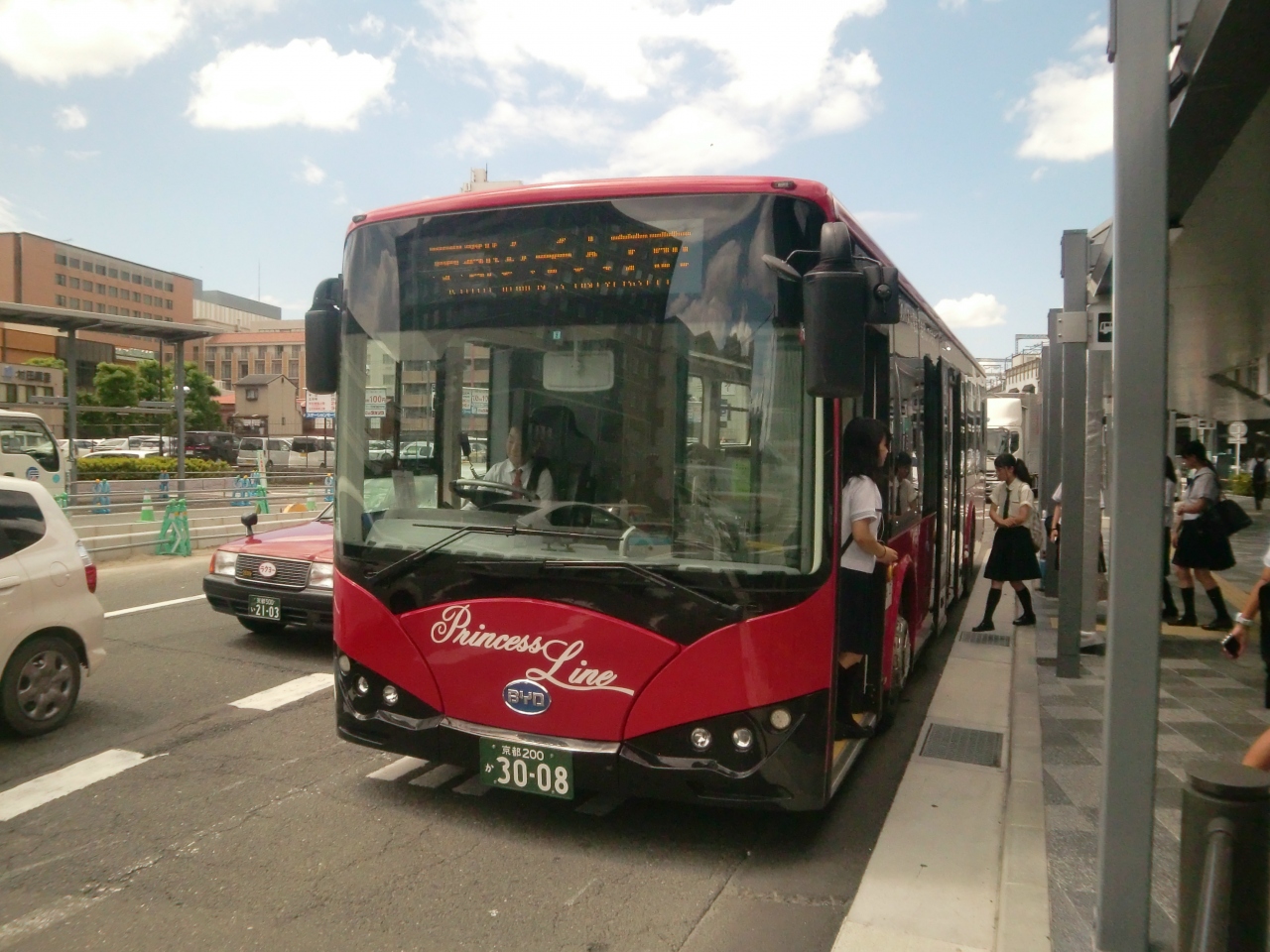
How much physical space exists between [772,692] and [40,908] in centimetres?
313

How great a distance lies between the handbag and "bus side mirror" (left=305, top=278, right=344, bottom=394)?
9.13m

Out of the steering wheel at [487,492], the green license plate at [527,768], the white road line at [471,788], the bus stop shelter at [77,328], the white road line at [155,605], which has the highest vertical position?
the bus stop shelter at [77,328]

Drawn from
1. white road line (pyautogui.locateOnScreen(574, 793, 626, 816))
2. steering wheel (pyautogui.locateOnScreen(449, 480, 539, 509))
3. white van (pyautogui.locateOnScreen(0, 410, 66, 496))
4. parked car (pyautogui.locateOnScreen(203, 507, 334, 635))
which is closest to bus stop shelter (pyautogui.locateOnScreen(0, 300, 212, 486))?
white van (pyautogui.locateOnScreen(0, 410, 66, 496))

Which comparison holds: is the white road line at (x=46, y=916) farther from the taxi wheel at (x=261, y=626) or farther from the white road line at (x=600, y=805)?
the taxi wheel at (x=261, y=626)

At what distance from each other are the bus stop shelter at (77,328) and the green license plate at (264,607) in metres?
9.95

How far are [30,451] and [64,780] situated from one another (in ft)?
50.8

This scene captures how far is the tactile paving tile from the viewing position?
6312 mm

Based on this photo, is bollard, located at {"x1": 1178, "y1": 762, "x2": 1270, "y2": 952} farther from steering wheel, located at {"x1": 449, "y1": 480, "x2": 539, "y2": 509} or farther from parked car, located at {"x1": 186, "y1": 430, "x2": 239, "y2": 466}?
parked car, located at {"x1": 186, "y1": 430, "x2": 239, "y2": 466}

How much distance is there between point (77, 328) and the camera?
18.3m

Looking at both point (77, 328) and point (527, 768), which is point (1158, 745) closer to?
point (527, 768)

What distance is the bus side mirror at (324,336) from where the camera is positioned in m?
5.30

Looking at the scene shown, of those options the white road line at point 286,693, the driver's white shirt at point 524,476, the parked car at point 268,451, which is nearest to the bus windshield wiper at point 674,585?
the driver's white shirt at point 524,476

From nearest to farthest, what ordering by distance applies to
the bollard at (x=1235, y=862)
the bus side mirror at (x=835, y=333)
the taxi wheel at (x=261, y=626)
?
1. the bollard at (x=1235, y=862)
2. the bus side mirror at (x=835, y=333)
3. the taxi wheel at (x=261, y=626)

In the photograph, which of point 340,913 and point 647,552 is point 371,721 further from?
point 647,552
